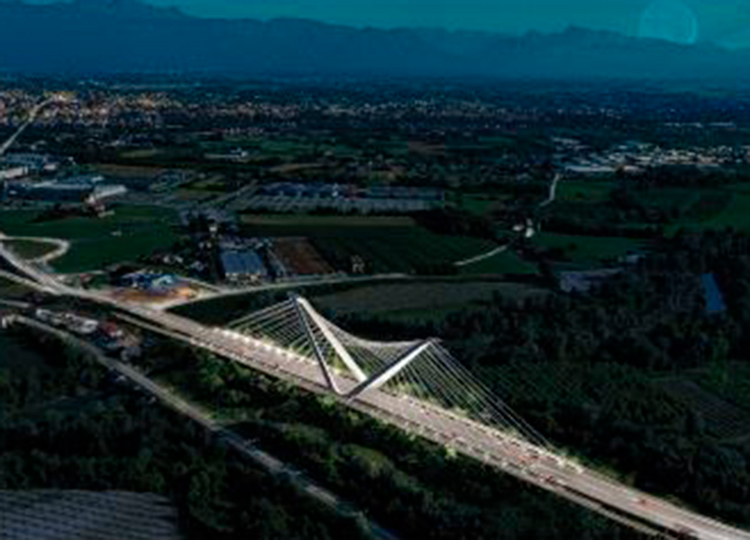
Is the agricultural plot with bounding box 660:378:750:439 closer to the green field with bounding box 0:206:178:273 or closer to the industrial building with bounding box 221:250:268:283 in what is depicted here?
the industrial building with bounding box 221:250:268:283

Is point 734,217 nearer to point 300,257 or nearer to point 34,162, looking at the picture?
point 300,257

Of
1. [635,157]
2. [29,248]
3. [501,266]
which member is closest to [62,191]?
[29,248]

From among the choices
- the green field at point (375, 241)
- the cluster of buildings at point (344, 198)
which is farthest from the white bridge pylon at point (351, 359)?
the cluster of buildings at point (344, 198)

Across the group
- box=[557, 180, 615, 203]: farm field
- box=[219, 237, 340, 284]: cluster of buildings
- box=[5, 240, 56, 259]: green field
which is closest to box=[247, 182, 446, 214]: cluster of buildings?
box=[557, 180, 615, 203]: farm field

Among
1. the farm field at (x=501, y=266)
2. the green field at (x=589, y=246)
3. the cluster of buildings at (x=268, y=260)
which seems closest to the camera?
the cluster of buildings at (x=268, y=260)

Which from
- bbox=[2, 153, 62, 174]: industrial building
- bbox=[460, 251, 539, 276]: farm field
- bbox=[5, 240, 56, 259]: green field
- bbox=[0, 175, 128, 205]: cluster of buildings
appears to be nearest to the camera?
bbox=[460, 251, 539, 276]: farm field

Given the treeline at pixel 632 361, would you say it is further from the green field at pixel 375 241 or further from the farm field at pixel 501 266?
the green field at pixel 375 241
